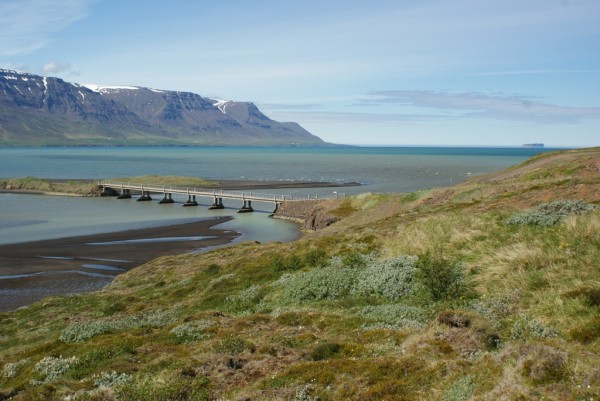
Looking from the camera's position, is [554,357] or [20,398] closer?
[554,357]

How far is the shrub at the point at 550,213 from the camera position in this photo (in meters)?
20.5

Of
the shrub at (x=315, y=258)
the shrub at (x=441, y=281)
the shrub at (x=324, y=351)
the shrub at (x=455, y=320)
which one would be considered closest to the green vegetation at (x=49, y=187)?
the shrub at (x=315, y=258)

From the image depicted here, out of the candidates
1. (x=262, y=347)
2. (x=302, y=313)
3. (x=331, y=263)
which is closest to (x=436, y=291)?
(x=302, y=313)

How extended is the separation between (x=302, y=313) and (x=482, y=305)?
554 cm

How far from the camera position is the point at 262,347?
13422mm

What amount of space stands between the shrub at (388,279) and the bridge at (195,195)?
53.8 meters

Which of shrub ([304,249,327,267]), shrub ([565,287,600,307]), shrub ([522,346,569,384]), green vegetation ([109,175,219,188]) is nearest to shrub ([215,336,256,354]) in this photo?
shrub ([522,346,569,384])

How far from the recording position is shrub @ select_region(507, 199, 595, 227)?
2055cm

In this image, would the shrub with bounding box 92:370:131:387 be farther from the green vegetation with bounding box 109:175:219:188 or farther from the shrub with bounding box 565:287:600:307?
the green vegetation with bounding box 109:175:219:188

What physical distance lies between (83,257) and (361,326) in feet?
125

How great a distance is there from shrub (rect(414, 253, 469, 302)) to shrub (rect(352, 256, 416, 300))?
33.9 inches

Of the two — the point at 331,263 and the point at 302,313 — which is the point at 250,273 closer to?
the point at 331,263

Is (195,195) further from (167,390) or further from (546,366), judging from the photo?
(546,366)

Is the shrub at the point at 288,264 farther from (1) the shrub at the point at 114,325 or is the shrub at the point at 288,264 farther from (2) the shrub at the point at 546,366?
(2) the shrub at the point at 546,366
